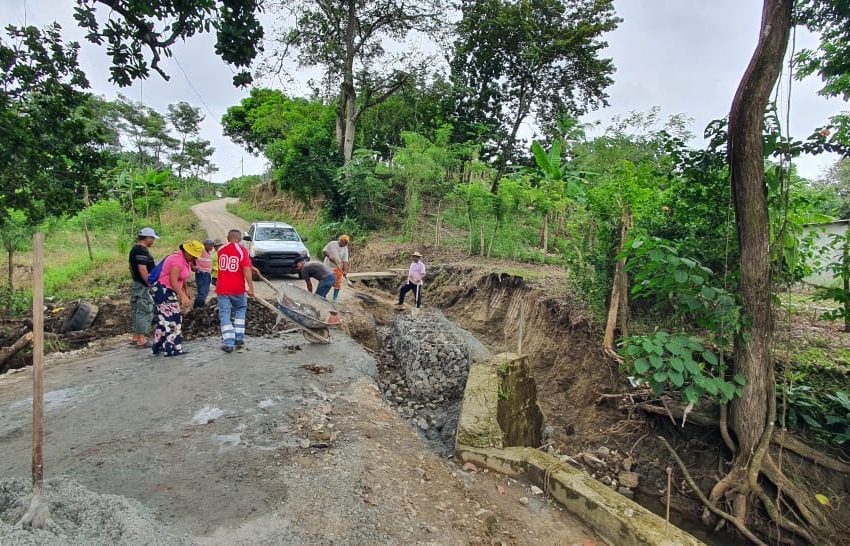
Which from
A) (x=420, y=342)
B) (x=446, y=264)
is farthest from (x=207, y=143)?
(x=420, y=342)

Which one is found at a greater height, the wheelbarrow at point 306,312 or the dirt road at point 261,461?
the wheelbarrow at point 306,312

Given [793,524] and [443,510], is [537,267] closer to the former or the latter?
[793,524]

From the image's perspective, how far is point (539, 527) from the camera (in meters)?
3.48

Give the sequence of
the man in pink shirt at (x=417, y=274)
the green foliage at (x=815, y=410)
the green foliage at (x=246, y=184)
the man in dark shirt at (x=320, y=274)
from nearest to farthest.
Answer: the green foliage at (x=815, y=410) → the man in dark shirt at (x=320, y=274) → the man in pink shirt at (x=417, y=274) → the green foliage at (x=246, y=184)

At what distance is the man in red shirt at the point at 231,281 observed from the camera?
20.7ft

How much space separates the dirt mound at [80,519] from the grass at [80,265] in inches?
318

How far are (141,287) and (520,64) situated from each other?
1899 cm

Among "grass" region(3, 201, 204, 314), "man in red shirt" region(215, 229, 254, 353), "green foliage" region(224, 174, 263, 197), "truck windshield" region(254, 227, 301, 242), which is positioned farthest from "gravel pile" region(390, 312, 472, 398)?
"green foliage" region(224, 174, 263, 197)

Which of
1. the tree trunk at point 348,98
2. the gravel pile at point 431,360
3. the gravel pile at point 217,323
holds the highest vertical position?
the tree trunk at point 348,98

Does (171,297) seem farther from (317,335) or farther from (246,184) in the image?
(246,184)

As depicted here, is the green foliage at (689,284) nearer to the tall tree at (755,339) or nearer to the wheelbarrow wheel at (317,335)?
the tall tree at (755,339)

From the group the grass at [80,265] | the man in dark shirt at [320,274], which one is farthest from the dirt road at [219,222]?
the man in dark shirt at [320,274]

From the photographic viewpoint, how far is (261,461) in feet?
12.2

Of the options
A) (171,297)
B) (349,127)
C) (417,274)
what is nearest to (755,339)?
(171,297)
